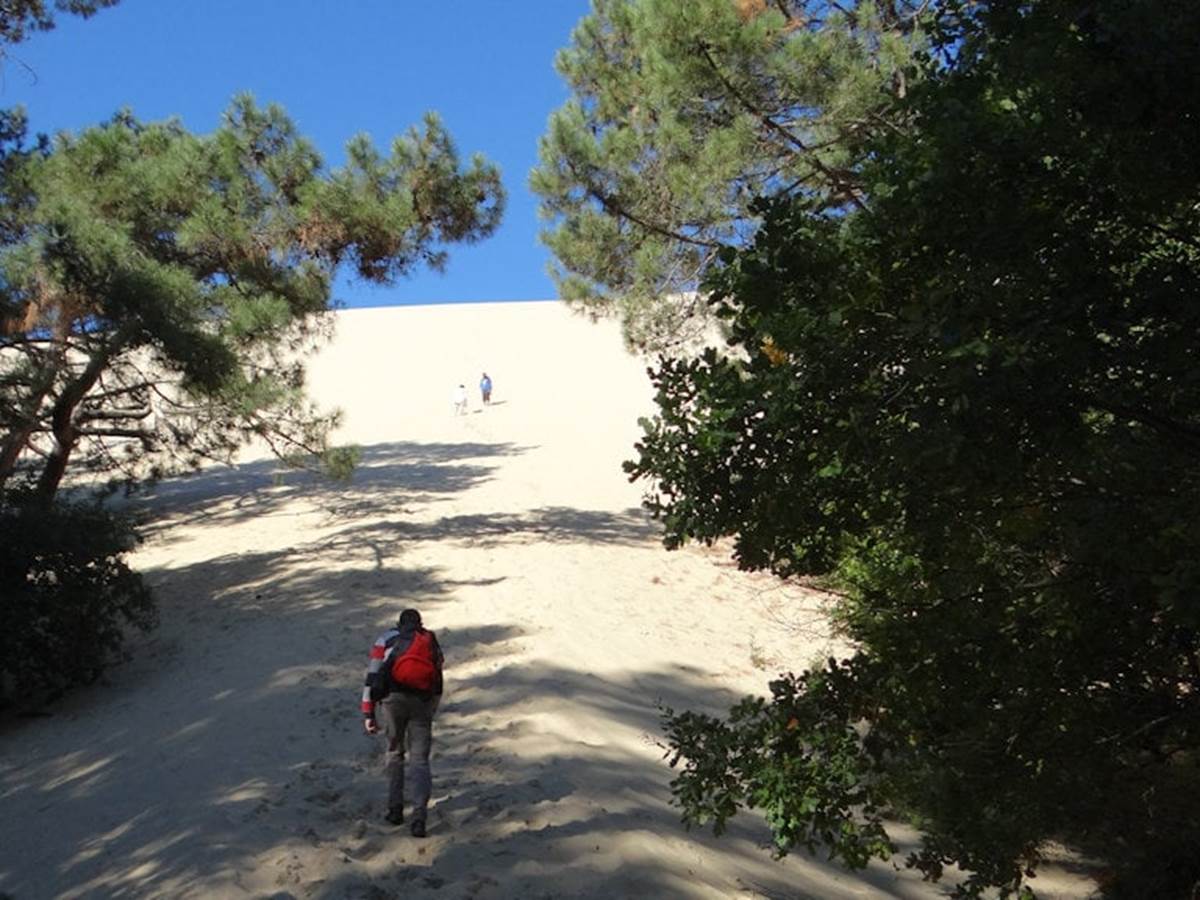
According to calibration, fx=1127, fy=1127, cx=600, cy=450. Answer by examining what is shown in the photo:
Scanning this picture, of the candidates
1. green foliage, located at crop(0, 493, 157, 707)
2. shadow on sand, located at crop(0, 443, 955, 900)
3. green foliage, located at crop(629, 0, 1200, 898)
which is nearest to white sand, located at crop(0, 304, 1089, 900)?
shadow on sand, located at crop(0, 443, 955, 900)

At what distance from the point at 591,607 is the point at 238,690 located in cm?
520

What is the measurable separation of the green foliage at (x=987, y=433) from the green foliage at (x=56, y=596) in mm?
10639

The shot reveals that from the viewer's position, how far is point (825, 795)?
16.1 ft

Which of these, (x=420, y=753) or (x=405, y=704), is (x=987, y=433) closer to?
(x=405, y=704)

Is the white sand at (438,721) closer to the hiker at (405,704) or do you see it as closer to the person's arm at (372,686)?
the hiker at (405,704)

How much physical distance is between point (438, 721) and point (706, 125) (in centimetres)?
692

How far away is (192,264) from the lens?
1633 cm

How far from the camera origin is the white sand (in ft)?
24.7

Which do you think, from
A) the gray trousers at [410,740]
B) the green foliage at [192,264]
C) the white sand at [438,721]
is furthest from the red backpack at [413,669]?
the green foliage at [192,264]

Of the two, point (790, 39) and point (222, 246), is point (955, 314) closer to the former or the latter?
point (790, 39)

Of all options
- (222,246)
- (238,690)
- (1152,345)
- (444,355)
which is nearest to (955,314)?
(1152,345)

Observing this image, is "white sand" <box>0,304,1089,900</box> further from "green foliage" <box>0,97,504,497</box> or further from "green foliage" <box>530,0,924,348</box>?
"green foliage" <box>530,0,924,348</box>

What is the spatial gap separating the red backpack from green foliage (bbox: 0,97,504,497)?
6.95 m

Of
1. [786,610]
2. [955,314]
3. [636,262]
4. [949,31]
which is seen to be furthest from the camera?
[786,610]
